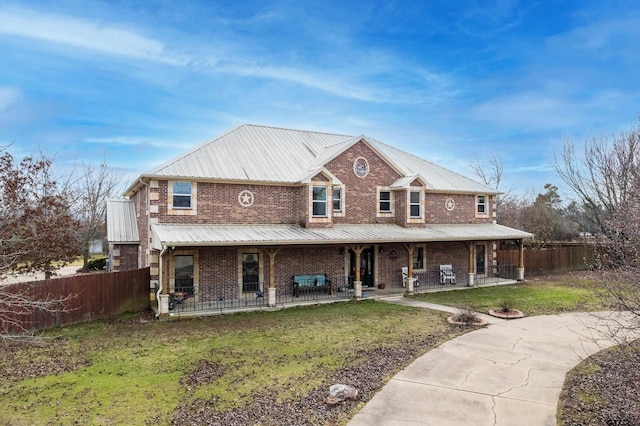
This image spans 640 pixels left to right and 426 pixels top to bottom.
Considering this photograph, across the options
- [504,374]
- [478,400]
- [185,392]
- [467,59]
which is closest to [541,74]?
[467,59]

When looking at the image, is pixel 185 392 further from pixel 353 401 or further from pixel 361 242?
pixel 361 242

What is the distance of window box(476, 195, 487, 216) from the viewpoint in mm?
23580

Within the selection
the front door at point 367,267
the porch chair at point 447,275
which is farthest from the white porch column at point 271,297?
the porch chair at point 447,275

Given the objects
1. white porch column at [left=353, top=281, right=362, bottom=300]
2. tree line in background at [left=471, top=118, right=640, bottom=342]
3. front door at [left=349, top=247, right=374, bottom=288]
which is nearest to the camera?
tree line in background at [left=471, top=118, right=640, bottom=342]

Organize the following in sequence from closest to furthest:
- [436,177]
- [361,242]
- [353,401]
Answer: [353,401] < [361,242] < [436,177]

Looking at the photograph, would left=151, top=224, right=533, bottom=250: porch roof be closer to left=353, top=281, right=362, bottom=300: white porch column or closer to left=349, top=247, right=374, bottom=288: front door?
left=349, top=247, right=374, bottom=288: front door

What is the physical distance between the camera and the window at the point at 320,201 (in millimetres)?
17938

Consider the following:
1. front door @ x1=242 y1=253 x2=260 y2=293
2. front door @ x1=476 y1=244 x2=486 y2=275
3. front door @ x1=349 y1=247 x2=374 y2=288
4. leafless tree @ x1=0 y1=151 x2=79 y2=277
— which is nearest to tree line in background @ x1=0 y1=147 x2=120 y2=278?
leafless tree @ x1=0 y1=151 x2=79 y2=277

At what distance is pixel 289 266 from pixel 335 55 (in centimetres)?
978

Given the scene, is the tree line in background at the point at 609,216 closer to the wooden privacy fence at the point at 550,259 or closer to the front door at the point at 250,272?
the wooden privacy fence at the point at 550,259

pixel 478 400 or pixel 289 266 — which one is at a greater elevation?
pixel 289 266

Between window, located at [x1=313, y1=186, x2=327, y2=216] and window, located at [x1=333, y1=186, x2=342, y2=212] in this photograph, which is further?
window, located at [x1=333, y1=186, x2=342, y2=212]

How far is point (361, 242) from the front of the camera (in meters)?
17.0

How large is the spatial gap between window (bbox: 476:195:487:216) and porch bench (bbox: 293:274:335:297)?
35.8ft
